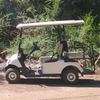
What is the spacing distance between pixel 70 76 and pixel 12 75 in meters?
1.98

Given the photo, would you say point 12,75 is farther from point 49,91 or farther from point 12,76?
point 49,91

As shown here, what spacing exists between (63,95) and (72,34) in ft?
Result: 17.5

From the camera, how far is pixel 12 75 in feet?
18.7

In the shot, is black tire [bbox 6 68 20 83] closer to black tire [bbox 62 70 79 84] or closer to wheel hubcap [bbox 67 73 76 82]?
black tire [bbox 62 70 79 84]

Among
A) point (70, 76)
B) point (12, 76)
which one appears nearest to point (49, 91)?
point (70, 76)

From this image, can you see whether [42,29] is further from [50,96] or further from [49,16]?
[50,96]

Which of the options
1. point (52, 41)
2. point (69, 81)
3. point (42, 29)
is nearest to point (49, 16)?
point (42, 29)

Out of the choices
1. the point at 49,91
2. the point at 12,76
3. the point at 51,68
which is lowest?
the point at 49,91

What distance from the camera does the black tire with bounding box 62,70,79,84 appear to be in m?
5.74

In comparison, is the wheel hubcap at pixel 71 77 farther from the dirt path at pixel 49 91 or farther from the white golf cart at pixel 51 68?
the dirt path at pixel 49 91

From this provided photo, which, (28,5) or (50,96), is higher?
(28,5)

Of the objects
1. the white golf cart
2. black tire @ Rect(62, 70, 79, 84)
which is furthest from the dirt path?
the white golf cart

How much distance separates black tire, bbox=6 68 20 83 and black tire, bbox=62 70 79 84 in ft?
5.25

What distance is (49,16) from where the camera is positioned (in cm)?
1056
